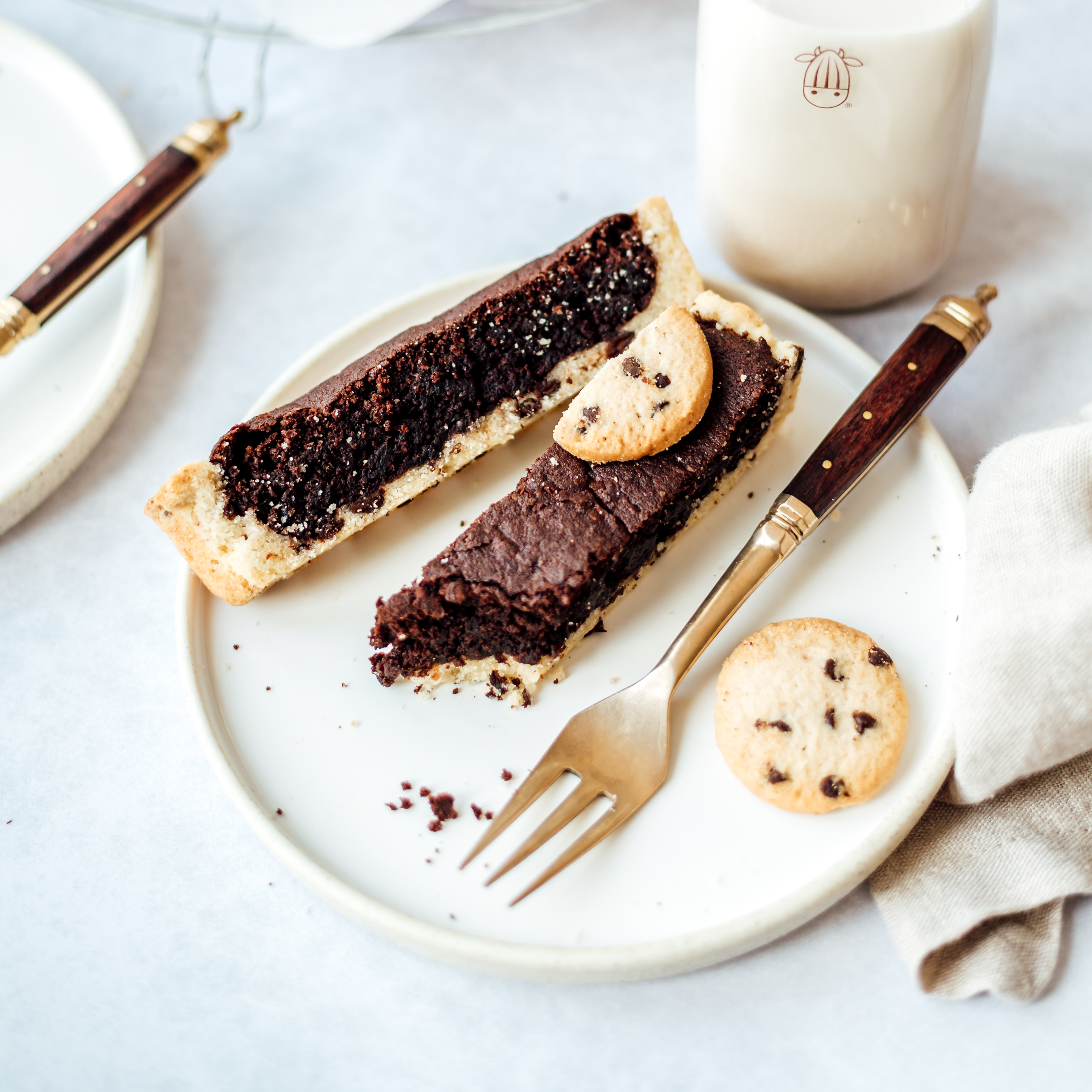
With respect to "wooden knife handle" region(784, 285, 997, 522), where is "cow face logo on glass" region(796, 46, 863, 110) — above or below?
above

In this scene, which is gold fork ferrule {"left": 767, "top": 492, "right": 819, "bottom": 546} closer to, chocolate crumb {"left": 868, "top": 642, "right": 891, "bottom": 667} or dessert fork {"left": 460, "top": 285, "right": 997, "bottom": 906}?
dessert fork {"left": 460, "top": 285, "right": 997, "bottom": 906}

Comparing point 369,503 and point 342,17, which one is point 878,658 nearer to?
point 369,503

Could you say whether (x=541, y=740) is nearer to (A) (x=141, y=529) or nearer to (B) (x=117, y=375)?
(A) (x=141, y=529)

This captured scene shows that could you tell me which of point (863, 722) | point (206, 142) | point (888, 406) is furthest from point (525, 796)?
point (206, 142)

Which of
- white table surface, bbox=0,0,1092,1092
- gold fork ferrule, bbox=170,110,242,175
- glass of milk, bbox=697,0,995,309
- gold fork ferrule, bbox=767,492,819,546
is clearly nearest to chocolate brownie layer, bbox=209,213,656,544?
glass of milk, bbox=697,0,995,309

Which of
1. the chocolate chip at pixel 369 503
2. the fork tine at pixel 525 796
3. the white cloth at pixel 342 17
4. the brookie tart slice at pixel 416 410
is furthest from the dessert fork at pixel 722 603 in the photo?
the white cloth at pixel 342 17

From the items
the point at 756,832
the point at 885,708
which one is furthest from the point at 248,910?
the point at 885,708
